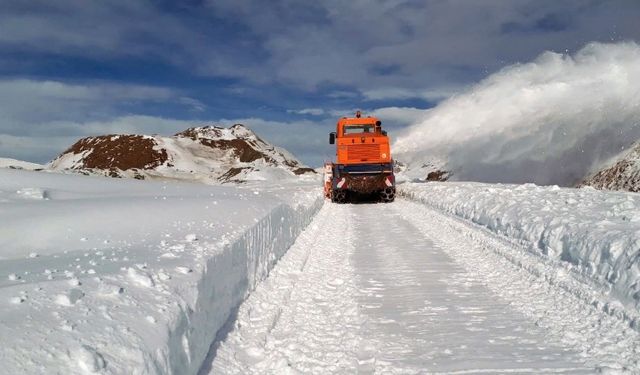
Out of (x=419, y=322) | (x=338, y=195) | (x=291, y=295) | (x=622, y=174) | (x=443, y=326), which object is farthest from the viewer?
(x=338, y=195)

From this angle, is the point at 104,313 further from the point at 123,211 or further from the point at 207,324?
the point at 123,211

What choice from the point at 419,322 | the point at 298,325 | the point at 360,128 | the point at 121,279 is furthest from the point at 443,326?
the point at 360,128

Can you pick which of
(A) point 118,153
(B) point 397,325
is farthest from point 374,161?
(A) point 118,153

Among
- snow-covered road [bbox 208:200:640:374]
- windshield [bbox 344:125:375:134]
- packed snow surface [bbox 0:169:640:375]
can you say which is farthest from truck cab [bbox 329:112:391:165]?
snow-covered road [bbox 208:200:640:374]

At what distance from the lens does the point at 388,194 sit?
68.9 feet

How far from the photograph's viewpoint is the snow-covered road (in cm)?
419

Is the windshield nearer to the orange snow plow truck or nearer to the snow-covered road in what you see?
the orange snow plow truck

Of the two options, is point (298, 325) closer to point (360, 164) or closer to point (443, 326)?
point (443, 326)

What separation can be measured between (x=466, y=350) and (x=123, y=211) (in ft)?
19.1

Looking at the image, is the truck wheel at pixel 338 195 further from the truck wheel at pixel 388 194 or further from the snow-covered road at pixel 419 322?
the snow-covered road at pixel 419 322

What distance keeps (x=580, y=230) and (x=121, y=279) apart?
6.20 meters

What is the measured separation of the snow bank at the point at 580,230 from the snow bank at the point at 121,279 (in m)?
4.02

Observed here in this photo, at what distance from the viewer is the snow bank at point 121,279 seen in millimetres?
2943

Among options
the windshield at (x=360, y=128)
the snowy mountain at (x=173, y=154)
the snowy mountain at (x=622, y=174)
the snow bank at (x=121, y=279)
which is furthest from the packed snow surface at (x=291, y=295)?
the snowy mountain at (x=173, y=154)
